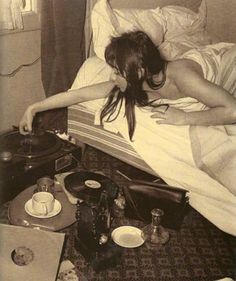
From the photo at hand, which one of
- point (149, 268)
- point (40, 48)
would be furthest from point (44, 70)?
point (149, 268)

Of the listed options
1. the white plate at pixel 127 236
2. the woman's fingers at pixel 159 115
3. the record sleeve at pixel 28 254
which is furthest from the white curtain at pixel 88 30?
the record sleeve at pixel 28 254

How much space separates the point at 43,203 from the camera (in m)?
1.08

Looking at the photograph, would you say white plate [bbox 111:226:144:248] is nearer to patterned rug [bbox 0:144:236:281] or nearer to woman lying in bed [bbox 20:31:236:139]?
patterned rug [bbox 0:144:236:281]

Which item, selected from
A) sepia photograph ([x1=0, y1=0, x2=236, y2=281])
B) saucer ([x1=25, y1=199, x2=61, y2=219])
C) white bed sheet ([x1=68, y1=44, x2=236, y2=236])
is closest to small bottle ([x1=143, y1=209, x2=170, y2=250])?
sepia photograph ([x1=0, y1=0, x2=236, y2=281])

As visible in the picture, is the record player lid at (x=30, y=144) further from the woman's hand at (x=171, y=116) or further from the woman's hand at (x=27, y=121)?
the woman's hand at (x=171, y=116)

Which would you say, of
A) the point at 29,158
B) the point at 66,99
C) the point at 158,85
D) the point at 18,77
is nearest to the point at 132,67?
the point at 158,85

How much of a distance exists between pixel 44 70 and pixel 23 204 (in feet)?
1.93

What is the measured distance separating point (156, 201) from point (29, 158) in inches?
15.9

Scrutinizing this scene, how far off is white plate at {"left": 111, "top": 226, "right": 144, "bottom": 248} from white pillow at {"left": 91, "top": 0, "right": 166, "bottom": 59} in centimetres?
59

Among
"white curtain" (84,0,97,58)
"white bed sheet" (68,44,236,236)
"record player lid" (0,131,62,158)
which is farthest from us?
"white curtain" (84,0,97,58)

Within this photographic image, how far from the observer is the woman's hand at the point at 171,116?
118cm

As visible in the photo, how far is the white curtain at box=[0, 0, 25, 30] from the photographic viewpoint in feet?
4.38

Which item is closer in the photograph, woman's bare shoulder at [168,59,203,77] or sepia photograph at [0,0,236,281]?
sepia photograph at [0,0,236,281]

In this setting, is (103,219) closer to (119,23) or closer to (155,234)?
(155,234)
